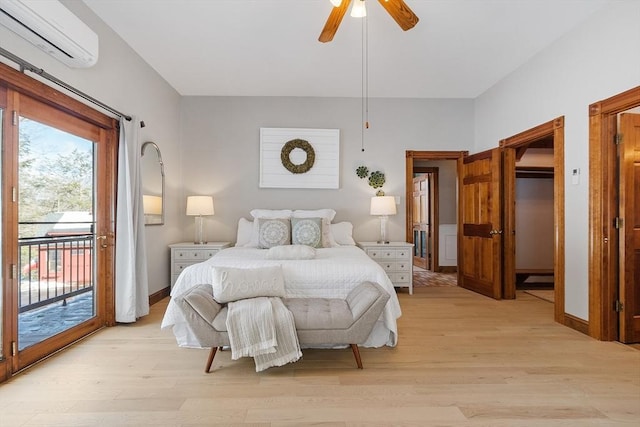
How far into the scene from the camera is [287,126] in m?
5.03

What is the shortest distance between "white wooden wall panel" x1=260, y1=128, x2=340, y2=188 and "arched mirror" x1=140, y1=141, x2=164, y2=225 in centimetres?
139

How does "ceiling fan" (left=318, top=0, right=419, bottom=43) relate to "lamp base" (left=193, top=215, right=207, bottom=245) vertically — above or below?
above

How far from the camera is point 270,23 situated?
3.09m

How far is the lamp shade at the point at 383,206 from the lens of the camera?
4715mm

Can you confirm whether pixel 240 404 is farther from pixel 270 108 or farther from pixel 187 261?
pixel 270 108

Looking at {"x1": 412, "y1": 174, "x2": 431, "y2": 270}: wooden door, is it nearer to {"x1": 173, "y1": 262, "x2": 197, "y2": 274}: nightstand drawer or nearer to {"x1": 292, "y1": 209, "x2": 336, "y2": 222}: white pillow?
{"x1": 292, "y1": 209, "x2": 336, "y2": 222}: white pillow

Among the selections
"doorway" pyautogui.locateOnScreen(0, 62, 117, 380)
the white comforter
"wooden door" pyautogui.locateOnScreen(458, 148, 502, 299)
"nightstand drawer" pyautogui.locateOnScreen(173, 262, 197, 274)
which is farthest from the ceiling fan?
"nightstand drawer" pyautogui.locateOnScreen(173, 262, 197, 274)

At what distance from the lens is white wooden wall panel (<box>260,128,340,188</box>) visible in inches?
196

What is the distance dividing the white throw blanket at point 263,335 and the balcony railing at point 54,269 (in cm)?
156

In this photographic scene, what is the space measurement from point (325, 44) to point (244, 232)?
2.59m

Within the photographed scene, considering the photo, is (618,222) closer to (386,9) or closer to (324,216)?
(386,9)

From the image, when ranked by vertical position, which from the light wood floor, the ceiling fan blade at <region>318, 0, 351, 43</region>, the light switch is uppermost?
the ceiling fan blade at <region>318, 0, 351, 43</region>

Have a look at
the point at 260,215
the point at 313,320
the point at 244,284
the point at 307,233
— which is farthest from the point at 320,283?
the point at 260,215

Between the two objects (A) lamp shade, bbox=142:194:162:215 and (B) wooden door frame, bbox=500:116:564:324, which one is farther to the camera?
(A) lamp shade, bbox=142:194:162:215
